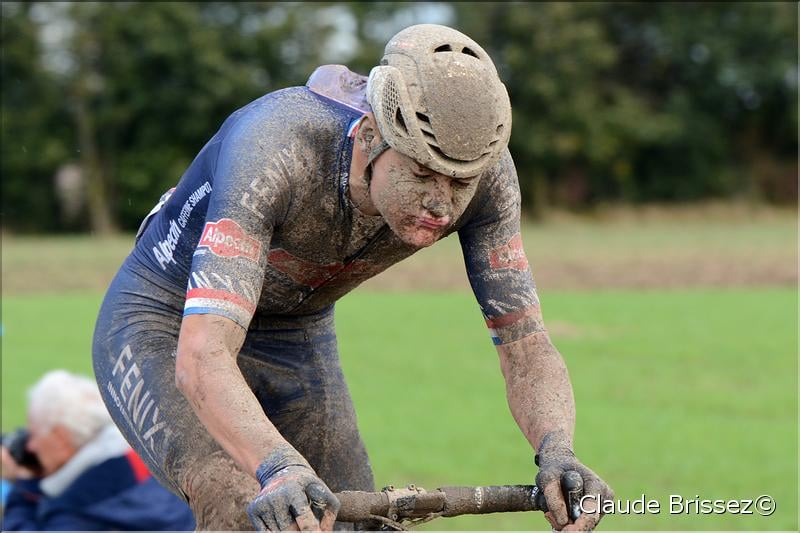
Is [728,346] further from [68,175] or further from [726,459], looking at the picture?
[68,175]

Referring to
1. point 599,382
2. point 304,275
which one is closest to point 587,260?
point 599,382

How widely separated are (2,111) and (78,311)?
22.4 meters

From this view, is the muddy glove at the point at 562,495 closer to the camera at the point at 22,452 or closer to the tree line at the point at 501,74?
the camera at the point at 22,452

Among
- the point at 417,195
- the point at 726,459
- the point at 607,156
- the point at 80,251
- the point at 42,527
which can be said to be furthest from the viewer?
the point at 607,156

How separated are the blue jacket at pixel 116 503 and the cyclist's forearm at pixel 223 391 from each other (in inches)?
133

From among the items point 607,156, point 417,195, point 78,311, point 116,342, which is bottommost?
point 607,156

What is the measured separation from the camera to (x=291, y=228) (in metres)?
4.53

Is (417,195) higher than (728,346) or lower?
higher

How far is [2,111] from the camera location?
4128cm

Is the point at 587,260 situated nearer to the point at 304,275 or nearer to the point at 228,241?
the point at 304,275

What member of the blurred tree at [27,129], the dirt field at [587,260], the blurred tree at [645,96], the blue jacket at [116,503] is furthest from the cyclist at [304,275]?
the blurred tree at [645,96]

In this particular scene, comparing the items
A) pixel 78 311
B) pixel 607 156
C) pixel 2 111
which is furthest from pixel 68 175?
pixel 78 311

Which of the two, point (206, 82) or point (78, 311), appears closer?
point (78, 311)

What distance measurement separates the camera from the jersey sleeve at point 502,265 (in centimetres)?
465
